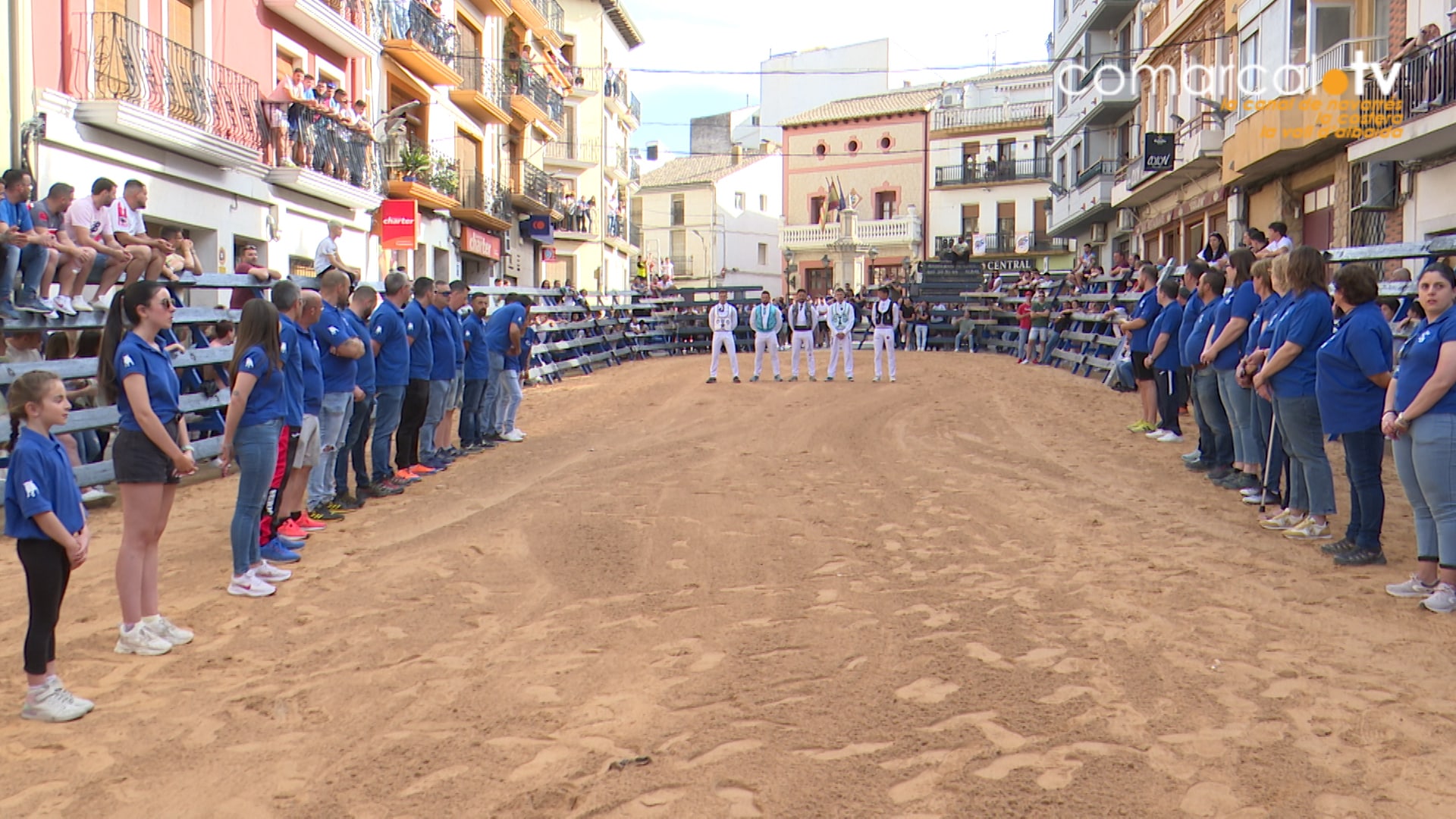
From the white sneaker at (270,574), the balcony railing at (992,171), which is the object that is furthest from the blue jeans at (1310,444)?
the balcony railing at (992,171)

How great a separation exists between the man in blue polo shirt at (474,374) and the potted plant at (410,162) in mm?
12710

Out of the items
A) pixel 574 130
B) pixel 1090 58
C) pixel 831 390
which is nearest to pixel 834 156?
pixel 574 130

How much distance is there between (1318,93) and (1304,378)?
11989mm

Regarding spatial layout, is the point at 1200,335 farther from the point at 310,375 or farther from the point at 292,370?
the point at 292,370

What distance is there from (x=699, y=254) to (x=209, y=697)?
55.1m

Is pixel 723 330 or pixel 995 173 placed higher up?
pixel 995 173

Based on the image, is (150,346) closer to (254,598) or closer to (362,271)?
(254,598)

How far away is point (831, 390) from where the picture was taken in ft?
57.5

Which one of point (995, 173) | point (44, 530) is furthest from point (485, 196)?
point (995, 173)

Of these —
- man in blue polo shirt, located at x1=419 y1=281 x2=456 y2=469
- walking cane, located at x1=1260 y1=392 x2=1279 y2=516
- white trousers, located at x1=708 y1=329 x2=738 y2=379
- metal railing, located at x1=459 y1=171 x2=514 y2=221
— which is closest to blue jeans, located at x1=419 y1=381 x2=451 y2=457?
man in blue polo shirt, located at x1=419 y1=281 x2=456 y2=469

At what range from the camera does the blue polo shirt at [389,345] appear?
947 centimetres

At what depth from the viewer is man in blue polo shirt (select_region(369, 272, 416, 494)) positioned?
9500 millimetres

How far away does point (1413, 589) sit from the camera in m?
6.10

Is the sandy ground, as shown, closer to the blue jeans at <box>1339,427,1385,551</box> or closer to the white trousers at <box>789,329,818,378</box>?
the blue jeans at <box>1339,427,1385,551</box>
